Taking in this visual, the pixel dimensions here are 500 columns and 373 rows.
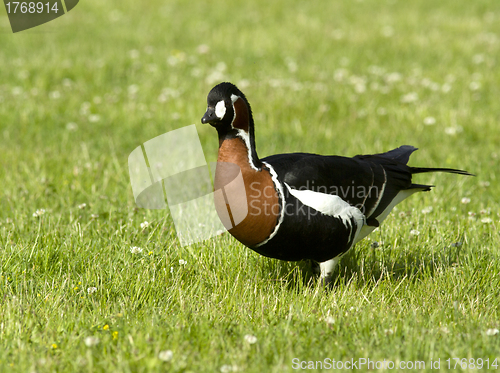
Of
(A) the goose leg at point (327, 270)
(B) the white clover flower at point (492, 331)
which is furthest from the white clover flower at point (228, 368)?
(B) the white clover flower at point (492, 331)

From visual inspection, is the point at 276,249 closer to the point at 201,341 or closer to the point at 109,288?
the point at 201,341

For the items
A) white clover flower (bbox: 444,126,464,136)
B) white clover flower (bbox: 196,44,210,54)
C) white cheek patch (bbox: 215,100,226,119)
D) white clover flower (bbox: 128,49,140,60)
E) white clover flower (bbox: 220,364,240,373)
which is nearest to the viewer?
white clover flower (bbox: 220,364,240,373)

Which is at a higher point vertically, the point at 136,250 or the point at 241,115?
the point at 241,115

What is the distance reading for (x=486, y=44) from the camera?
10.7 meters

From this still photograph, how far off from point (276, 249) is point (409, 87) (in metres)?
6.28

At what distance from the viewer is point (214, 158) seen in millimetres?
6684

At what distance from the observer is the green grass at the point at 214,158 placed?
3012mm

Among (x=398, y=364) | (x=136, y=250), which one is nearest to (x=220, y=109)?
(x=136, y=250)

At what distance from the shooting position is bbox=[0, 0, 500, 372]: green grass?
3.01 metres

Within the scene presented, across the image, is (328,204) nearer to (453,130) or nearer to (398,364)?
(398,364)

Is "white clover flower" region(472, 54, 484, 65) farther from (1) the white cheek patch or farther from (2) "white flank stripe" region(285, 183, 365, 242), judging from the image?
(1) the white cheek patch

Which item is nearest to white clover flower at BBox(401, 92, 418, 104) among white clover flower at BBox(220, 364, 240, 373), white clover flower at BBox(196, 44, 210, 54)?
white clover flower at BBox(196, 44, 210, 54)

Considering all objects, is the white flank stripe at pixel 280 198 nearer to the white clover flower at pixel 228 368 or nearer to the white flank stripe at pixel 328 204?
the white flank stripe at pixel 328 204

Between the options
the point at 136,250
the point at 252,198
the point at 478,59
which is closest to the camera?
the point at 252,198
